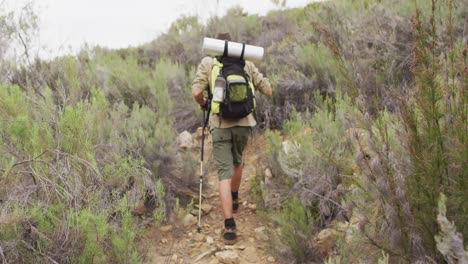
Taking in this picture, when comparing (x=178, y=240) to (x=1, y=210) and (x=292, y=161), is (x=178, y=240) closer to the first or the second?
(x=292, y=161)

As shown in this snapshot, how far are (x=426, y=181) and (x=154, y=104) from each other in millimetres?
5405

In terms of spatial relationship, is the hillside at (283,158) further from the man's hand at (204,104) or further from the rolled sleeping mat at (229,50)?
the rolled sleeping mat at (229,50)

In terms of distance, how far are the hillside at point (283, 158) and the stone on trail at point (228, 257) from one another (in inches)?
4.4

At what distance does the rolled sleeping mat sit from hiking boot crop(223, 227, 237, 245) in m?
1.84

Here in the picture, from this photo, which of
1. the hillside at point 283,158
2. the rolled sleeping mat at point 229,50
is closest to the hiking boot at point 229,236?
the hillside at point 283,158

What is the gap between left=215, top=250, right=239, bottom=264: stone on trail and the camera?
14.3ft

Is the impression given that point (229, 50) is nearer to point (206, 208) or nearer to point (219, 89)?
point (219, 89)

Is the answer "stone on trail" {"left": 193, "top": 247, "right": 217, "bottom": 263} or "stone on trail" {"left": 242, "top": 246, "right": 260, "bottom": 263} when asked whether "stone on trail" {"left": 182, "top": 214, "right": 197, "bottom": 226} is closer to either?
"stone on trail" {"left": 193, "top": 247, "right": 217, "bottom": 263}

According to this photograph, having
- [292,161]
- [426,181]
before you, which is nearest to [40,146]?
[292,161]

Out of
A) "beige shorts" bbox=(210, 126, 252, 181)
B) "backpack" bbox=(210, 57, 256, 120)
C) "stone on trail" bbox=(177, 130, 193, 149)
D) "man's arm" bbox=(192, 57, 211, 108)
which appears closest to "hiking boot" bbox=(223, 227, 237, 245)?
"beige shorts" bbox=(210, 126, 252, 181)

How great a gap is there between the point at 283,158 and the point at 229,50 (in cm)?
134

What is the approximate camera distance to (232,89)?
14.9ft

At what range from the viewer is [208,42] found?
4.59m

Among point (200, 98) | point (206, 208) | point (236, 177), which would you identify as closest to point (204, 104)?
point (200, 98)
